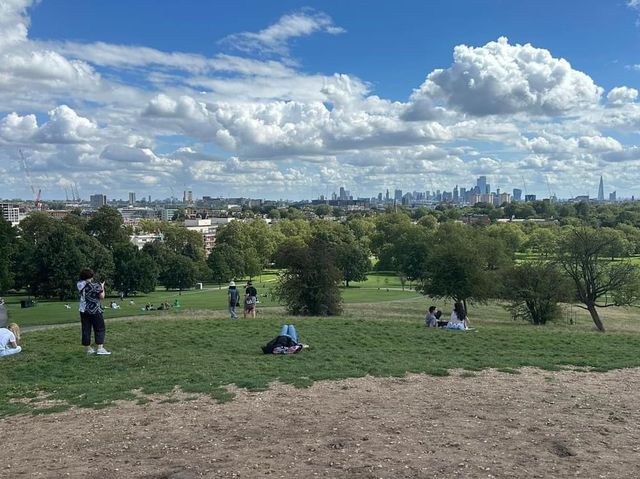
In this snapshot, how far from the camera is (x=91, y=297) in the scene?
1453 centimetres

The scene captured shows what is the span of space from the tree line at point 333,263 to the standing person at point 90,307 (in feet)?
55.4

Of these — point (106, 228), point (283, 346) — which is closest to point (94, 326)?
point (283, 346)

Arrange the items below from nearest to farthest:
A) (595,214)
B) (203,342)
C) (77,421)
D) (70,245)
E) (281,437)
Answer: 1. (281,437)
2. (77,421)
3. (203,342)
4. (70,245)
5. (595,214)

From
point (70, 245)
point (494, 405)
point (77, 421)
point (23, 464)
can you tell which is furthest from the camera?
point (70, 245)

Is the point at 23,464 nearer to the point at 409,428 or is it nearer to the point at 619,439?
the point at 409,428

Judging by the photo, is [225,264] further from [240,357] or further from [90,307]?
[240,357]

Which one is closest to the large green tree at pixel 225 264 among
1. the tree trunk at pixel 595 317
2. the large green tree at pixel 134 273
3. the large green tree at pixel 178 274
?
the large green tree at pixel 178 274

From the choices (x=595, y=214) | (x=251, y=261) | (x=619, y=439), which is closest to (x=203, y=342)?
(x=619, y=439)

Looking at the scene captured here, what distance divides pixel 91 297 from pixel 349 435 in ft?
28.4

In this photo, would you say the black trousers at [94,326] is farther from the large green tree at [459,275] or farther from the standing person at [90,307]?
the large green tree at [459,275]

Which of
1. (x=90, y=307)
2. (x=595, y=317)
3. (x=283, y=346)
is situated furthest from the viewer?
(x=595, y=317)

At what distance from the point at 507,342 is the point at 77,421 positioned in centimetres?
1334

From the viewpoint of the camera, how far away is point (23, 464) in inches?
307

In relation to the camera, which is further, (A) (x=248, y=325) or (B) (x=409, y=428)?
(A) (x=248, y=325)
